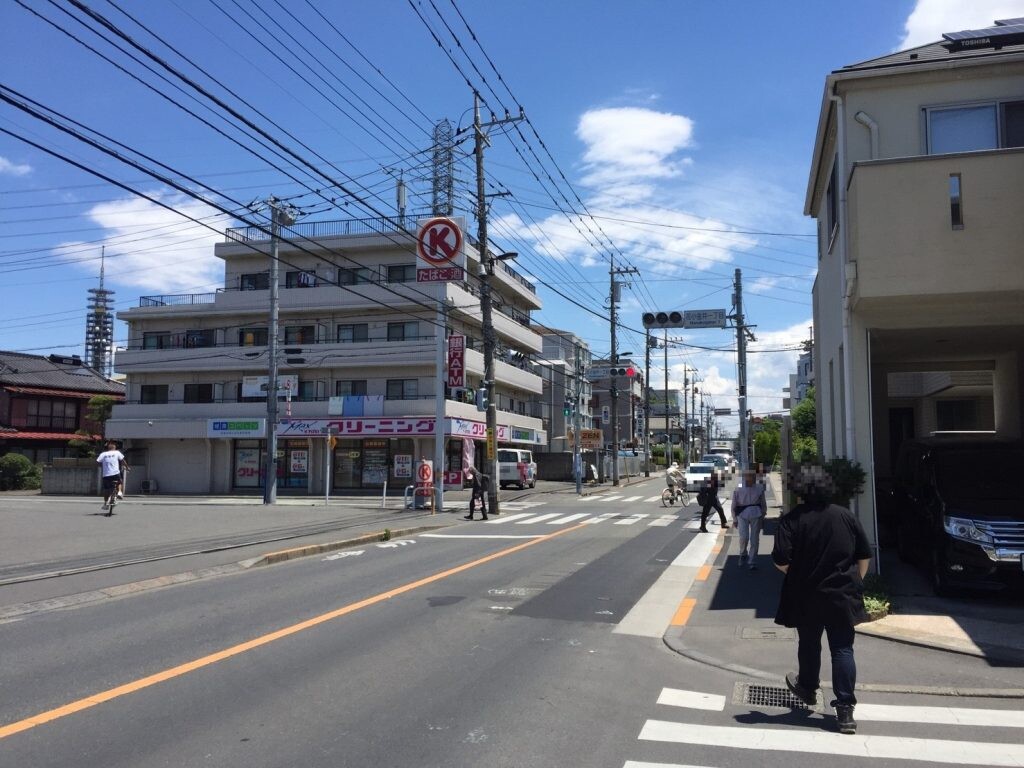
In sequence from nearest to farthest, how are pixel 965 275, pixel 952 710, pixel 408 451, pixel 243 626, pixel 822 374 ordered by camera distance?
pixel 952 710, pixel 243 626, pixel 965 275, pixel 822 374, pixel 408 451

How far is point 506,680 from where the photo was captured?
6.54 m

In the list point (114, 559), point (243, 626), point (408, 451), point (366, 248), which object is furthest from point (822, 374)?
point (366, 248)

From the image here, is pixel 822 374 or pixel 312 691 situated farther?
pixel 822 374

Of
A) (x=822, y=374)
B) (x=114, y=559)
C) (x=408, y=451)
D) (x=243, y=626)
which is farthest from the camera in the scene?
(x=408, y=451)

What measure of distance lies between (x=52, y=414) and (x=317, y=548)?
45382mm

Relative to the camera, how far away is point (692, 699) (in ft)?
20.3

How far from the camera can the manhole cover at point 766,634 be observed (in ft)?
26.8

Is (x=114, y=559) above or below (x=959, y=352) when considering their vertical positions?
below

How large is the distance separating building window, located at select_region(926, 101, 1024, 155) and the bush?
151ft

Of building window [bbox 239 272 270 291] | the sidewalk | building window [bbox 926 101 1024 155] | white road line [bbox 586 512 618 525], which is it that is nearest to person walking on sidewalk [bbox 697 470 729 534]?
white road line [bbox 586 512 618 525]

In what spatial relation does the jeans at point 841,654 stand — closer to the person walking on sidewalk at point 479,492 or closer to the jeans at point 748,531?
the jeans at point 748,531

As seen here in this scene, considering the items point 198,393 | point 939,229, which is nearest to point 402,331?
point 198,393

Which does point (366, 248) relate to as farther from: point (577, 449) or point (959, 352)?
point (959, 352)

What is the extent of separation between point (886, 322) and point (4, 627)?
1158 centimetres
